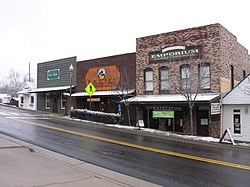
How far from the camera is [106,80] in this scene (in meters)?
28.6

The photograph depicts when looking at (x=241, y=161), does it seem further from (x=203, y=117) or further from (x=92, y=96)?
(x=92, y=96)

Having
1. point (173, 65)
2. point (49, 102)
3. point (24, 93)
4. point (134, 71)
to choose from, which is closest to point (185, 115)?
point (173, 65)

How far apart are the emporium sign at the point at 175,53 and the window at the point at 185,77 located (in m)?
0.86

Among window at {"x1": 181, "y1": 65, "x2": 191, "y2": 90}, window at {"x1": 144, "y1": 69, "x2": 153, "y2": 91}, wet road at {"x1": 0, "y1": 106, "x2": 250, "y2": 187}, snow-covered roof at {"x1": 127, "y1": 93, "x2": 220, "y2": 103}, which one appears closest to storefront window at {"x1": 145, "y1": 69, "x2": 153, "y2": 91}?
window at {"x1": 144, "y1": 69, "x2": 153, "y2": 91}

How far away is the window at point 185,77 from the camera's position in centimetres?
2091

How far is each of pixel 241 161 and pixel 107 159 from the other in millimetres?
5003

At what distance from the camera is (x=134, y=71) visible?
25953mm

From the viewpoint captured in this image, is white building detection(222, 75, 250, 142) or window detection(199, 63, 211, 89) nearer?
white building detection(222, 75, 250, 142)

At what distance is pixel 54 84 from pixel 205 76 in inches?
832

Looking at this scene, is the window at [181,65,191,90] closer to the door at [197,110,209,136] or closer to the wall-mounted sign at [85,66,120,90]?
the door at [197,110,209,136]

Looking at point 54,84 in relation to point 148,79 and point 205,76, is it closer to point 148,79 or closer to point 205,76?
point 148,79

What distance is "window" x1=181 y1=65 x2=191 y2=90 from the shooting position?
2091cm

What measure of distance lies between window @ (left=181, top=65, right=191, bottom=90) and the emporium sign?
34.0 inches

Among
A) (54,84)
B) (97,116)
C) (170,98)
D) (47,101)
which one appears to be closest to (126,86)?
(97,116)
